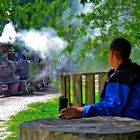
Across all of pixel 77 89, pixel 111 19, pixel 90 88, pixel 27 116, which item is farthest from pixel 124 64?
pixel 27 116

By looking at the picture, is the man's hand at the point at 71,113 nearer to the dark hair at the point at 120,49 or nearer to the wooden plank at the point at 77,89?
the dark hair at the point at 120,49

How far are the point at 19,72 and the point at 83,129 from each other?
868 inches

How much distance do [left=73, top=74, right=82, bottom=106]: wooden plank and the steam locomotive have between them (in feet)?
52.6

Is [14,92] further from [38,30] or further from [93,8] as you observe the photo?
[38,30]

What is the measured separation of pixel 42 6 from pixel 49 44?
425 cm

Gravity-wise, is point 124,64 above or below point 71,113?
above

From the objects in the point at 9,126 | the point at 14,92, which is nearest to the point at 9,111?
the point at 9,126

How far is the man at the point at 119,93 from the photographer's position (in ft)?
11.5

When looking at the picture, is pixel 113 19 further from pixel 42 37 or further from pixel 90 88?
pixel 42 37

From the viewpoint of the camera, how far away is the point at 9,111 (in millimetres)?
15828

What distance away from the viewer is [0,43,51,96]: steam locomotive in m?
23.9

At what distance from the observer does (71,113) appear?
3625mm

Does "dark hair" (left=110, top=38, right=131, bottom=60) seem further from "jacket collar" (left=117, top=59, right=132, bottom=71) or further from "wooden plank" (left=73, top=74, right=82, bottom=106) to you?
"wooden plank" (left=73, top=74, right=82, bottom=106)

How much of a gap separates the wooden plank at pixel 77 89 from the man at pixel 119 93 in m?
3.84
